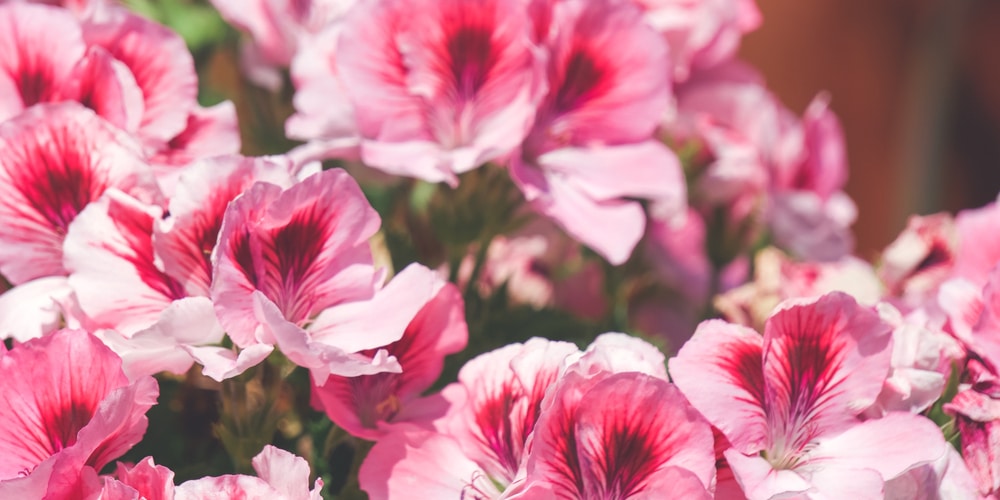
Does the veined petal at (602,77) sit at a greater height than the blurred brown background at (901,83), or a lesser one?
greater

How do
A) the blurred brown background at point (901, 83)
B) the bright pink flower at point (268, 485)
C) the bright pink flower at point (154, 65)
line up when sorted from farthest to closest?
the blurred brown background at point (901, 83), the bright pink flower at point (154, 65), the bright pink flower at point (268, 485)

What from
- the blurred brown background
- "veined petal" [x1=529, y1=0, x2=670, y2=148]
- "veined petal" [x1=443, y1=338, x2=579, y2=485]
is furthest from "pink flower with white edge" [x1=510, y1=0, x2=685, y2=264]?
the blurred brown background

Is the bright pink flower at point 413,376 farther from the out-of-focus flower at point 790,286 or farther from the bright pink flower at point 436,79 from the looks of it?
the out-of-focus flower at point 790,286

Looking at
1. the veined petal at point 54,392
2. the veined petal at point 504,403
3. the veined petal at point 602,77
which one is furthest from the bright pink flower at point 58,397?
the veined petal at point 602,77

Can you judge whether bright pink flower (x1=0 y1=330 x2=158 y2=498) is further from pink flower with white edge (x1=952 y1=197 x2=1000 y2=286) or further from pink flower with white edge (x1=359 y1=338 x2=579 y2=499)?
pink flower with white edge (x1=952 y1=197 x2=1000 y2=286)

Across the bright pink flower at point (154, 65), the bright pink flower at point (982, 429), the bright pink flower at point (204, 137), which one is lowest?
the bright pink flower at point (982, 429)

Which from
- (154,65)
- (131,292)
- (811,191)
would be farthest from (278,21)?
(811,191)

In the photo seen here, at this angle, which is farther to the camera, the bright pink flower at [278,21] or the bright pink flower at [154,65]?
the bright pink flower at [278,21]

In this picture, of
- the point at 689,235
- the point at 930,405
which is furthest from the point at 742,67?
the point at 930,405
